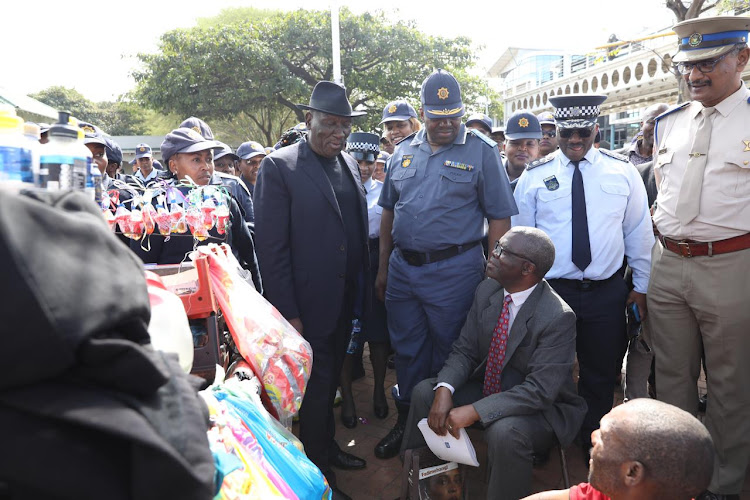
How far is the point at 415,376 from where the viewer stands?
Answer: 3.39m

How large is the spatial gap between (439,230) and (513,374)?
98 cm

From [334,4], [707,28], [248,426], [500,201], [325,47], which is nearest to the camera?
[248,426]

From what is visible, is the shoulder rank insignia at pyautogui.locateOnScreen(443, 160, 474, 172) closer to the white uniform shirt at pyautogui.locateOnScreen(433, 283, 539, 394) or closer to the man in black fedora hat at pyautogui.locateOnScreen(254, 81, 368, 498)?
the man in black fedora hat at pyautogui.locateOnScreen(254, 81, 368, 498)

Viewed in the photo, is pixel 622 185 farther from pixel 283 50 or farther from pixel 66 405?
pixel 283 50

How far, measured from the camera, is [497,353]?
109 inches

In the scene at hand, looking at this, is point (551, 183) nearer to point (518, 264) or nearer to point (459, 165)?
point (459, 165)

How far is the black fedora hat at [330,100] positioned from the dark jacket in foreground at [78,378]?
2076 millimetres

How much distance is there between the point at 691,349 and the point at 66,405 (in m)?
3.16

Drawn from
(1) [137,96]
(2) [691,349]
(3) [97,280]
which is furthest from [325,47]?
(3) [97,280]

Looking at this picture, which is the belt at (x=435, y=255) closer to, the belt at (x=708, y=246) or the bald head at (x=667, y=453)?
the belt at (x=708, y=246)

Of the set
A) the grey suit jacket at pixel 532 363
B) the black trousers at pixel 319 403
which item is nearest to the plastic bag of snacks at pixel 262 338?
the black trousers at pixel 319 403

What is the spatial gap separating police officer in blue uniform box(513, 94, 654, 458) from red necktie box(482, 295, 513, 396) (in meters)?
0.69

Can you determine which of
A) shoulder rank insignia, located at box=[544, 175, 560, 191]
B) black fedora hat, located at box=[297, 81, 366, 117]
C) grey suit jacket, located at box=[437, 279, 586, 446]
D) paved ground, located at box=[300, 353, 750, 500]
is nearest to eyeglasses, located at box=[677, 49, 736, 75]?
shoulder rank insignia, located at box=[544, 175, 560, 191]

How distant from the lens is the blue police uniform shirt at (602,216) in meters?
3.24
